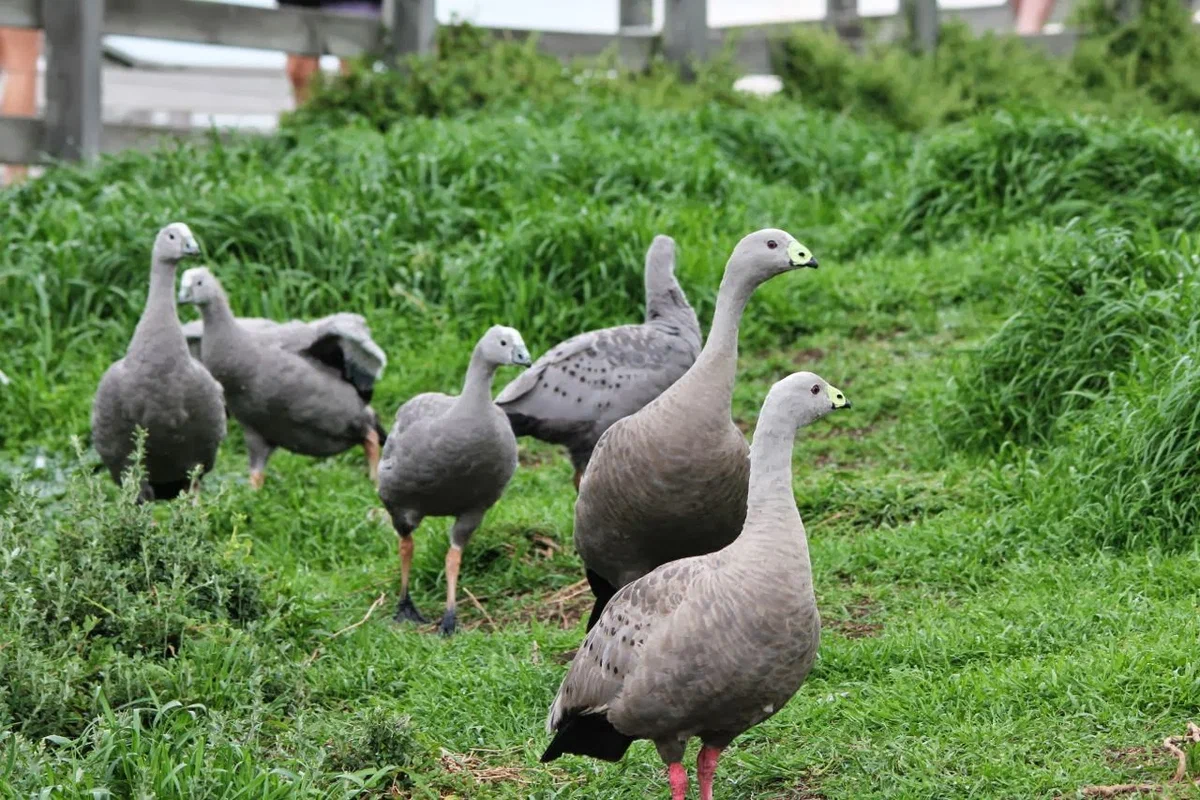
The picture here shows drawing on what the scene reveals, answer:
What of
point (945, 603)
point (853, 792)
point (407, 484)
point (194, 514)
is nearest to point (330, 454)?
point (407, 484)

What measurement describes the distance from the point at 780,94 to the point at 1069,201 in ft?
16.4

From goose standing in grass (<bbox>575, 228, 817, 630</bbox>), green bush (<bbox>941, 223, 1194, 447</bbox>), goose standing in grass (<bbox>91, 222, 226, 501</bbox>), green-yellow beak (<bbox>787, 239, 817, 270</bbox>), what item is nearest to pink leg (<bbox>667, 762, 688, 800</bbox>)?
goose standing in grass (<bbox>575, 228, 817, 630</bbox>)

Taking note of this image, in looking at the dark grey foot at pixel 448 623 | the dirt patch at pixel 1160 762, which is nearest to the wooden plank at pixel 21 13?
the dark grey foot at pixel 448 623

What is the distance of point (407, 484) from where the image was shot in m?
6.04

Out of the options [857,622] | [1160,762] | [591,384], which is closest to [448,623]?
[591,384]

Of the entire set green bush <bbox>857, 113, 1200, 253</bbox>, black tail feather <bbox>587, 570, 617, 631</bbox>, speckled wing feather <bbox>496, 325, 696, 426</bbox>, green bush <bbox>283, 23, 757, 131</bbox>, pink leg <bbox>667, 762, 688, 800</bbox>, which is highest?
green bush <bbox>283, 23, 757, 131</bbox>

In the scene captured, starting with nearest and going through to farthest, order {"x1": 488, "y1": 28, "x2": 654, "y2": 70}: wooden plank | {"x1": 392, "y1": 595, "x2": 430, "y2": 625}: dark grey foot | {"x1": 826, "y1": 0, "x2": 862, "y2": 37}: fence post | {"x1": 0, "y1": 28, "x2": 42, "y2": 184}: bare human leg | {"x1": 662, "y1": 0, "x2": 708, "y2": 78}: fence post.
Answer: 1. {"x1": 392, "y1": 595, "x2": 430, "y2": 625}: dark grey foot
2. {"x1": 0, "y1": 28, "x2": 42, "y2": 184}: bare human leg
3. {"x1": 488, "y1": 28, "x2": 654, "y2": 70}: wooden plank
4. {"x1": 662, "y1": 0, "x2": 708, "y2": 78}: fence post
5. {"x1": 826, "y1": 0, "x2": 862, "y2": 37}: fence post

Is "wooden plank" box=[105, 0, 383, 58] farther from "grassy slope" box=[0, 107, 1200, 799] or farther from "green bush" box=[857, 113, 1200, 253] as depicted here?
"green bush" box=[857, 113, 1200, 253]

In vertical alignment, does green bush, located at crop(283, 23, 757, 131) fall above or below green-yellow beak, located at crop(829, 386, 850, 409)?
above

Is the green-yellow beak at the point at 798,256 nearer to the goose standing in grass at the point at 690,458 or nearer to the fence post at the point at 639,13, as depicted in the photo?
the goose standing in grass at the point at 690,458

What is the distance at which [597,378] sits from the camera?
20.8 ft

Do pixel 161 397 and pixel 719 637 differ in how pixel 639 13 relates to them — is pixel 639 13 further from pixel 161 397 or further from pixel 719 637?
pixel 719 637

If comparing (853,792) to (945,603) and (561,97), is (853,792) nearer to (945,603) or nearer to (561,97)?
(945,603)

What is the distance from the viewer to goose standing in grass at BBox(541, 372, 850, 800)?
154 inches
